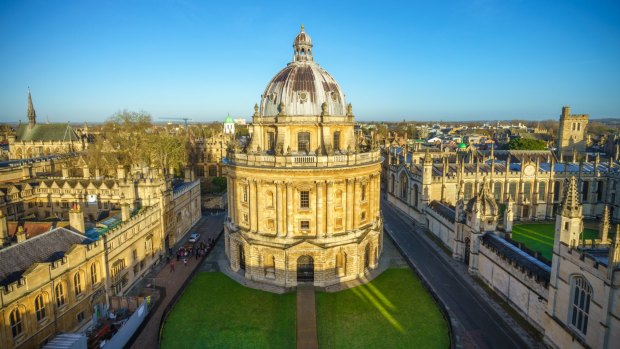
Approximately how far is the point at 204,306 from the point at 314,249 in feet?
33.9

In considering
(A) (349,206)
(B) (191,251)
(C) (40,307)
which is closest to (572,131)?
(A) (349,206)

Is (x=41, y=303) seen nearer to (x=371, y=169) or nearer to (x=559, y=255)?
(x=371, y=169)

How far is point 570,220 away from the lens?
74.8 ft

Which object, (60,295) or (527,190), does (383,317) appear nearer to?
(60,295)

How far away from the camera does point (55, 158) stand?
73.1 metres

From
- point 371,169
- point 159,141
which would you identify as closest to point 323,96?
point 371,169

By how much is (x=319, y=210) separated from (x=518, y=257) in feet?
54.0

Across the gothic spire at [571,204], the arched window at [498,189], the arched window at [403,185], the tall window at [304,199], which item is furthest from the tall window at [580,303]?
the arched window at [403,185]

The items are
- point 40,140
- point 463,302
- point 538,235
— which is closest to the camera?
point 463,302

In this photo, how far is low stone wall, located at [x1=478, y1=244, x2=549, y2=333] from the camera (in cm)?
2645

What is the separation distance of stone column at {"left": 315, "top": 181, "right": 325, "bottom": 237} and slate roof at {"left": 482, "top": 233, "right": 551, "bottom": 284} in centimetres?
1498

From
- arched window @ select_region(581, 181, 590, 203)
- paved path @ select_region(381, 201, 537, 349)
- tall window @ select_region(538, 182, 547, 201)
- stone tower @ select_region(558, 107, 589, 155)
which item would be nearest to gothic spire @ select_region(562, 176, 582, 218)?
paved path @ select_region(381, 201, 537, 349)

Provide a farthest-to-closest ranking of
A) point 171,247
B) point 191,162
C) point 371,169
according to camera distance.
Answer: point 191,162 < point 171,247 < point 371,169

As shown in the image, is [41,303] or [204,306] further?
[204,306]
